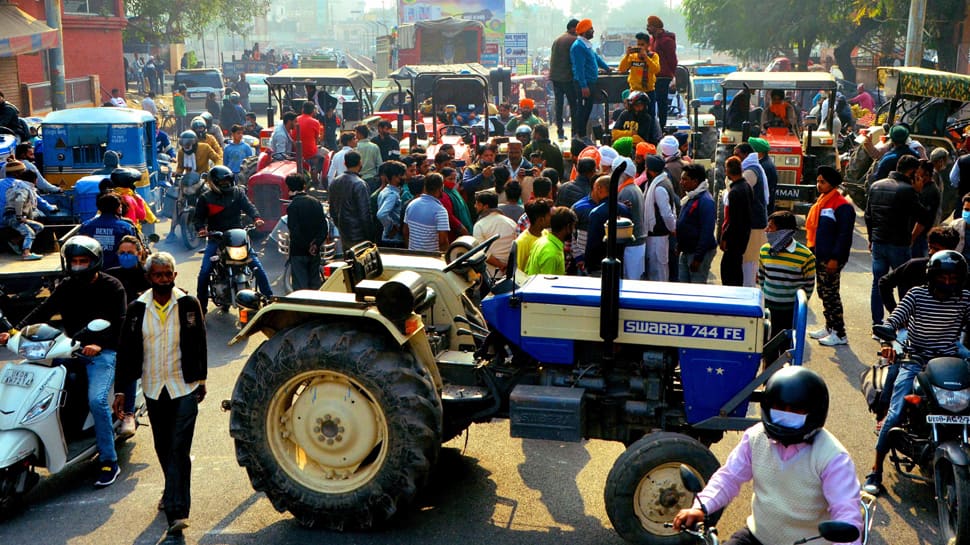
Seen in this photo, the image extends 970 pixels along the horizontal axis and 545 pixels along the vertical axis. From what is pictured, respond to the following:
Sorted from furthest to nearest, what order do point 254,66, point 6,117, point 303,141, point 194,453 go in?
point 254,66 < point 303,141 < point 6,117 < point 194,453

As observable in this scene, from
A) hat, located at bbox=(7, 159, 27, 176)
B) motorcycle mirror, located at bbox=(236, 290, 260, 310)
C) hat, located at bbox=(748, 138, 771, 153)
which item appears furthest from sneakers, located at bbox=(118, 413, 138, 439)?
hat, located at bbox=(748, 138, 771, 153)

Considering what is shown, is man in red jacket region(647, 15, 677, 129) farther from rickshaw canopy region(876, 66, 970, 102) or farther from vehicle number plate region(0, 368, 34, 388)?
vehicle number plate region(0, 368, 34, 388)

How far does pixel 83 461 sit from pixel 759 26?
39.3 metres

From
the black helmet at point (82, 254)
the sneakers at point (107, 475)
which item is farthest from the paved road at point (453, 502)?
the black helmet at point (82, 254)

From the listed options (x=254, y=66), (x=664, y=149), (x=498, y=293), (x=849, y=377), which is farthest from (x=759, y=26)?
(x=498, y=293)

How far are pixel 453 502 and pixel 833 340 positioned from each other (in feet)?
16.5

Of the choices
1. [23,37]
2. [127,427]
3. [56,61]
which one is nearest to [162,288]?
[127,427]

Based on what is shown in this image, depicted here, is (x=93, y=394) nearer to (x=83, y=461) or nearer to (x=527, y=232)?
(x=83, y=461)

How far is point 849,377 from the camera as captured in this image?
9.27 meters

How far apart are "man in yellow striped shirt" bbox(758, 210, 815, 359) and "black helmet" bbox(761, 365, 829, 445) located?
199 inches

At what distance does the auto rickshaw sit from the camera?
14.2m

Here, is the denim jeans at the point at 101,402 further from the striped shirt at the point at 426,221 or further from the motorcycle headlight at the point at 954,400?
the motorcycle headlight at the point at 954,400

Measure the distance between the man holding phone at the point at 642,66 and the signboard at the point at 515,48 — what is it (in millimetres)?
39979

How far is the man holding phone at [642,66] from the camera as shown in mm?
15156
